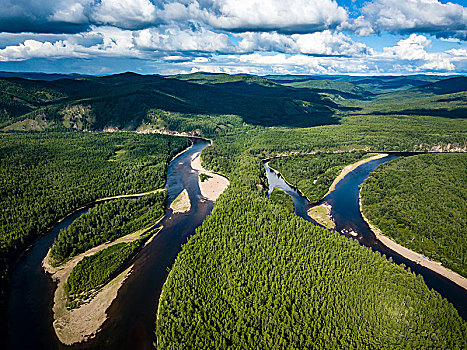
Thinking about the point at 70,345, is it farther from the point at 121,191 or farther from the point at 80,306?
the point at 121,191

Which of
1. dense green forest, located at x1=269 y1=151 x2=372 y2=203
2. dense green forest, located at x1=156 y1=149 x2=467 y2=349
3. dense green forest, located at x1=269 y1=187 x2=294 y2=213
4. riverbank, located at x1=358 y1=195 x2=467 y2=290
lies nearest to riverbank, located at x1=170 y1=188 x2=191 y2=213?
dense green forest, located at x1=156 y1=149 x2=467 y2=349

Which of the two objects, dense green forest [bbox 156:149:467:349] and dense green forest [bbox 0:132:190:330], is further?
dense green forest [bbox 0:132:190:330]

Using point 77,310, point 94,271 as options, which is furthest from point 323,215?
point 77,310

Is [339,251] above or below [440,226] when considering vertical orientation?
above

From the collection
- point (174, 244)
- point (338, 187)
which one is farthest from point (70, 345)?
point (338, 187)

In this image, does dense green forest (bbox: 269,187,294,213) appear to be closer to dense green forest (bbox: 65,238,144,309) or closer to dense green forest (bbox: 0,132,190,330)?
dense green forest (bbox: 65,238,144,309)

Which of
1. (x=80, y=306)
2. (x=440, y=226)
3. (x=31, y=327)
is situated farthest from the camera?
(x=440, y=226)

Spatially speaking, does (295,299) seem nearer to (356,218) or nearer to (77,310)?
(77,310)
